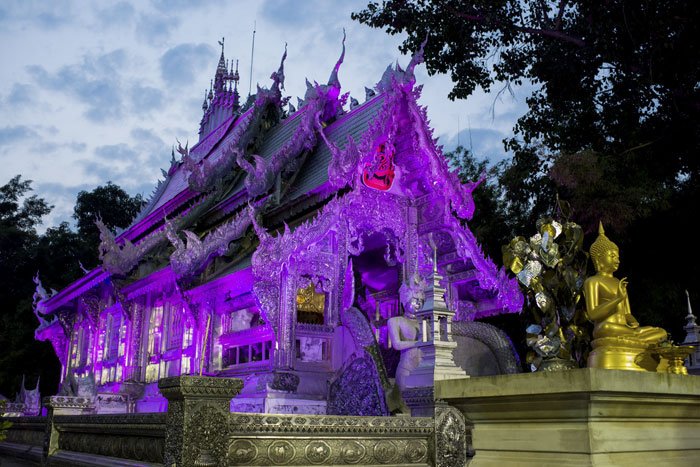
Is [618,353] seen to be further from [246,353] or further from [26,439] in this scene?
[26,439]

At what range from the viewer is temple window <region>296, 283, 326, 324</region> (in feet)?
36.4

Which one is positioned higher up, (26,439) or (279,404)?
(279,404)

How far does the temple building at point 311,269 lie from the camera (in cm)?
934

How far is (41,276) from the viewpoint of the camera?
28.6m

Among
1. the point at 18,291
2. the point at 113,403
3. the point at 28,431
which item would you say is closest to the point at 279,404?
the point at 28,431

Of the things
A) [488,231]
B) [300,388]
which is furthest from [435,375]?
[488,231]

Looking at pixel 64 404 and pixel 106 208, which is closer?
pixel 64 404

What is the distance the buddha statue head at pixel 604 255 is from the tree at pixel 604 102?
911cm

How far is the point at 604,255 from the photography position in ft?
13.5

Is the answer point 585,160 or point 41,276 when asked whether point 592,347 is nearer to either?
point 585,160

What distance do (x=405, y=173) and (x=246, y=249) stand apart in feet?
10.0

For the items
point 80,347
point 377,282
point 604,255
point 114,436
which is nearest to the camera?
point 604,255

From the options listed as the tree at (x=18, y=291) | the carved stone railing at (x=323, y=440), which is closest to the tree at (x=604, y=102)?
the carved stone railing at (x=323, y=440)

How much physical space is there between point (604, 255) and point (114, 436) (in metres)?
4.19
